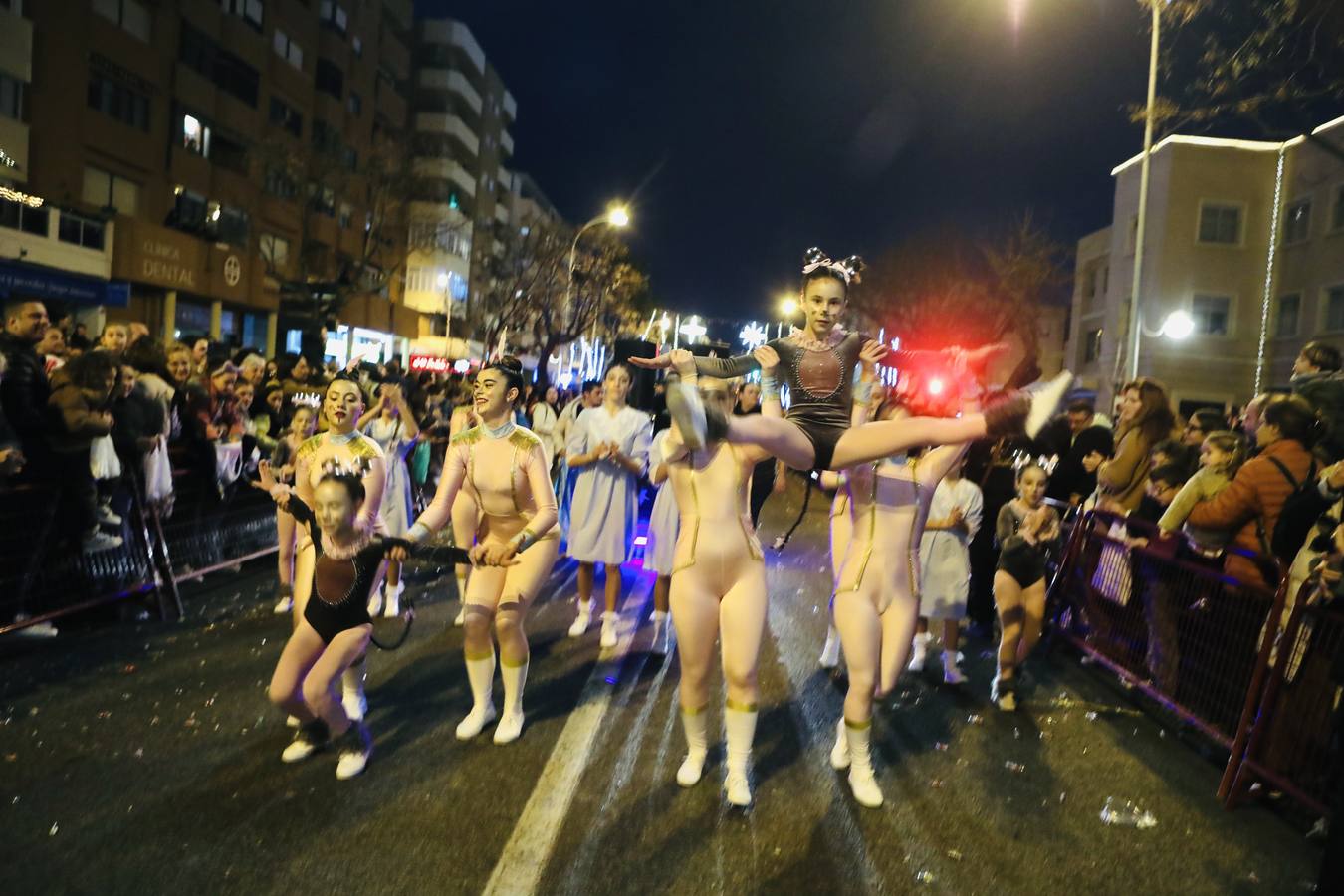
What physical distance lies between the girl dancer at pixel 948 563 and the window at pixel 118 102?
87.8 feet

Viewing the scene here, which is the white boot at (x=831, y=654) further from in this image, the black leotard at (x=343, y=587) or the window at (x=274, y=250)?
the window at (x=274, y=250)

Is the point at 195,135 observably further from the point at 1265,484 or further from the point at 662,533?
the point at 1265,484

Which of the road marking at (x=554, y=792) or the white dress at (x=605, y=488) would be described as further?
the white dress at (x=605, y=488)

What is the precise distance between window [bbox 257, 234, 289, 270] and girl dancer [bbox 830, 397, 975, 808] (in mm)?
30855

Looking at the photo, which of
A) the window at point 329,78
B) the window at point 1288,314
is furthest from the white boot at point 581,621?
the window at point 329,78

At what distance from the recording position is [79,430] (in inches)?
257

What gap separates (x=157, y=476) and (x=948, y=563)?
20.3 feet

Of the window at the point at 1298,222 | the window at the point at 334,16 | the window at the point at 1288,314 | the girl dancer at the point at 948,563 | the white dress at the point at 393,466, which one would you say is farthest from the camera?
the window at the point at 334,16

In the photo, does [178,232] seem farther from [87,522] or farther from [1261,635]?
[1261,635]

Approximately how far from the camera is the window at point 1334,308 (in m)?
26.1

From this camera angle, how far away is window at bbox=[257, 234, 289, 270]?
106ft

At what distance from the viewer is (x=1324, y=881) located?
3330 millimetres

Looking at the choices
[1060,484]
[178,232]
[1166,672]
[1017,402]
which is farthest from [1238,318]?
[178,232]

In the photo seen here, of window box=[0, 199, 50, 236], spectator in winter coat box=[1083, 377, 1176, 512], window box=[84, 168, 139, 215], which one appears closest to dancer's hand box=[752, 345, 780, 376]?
spectator in winter coat box=[1083, 377, 1176, 512]
